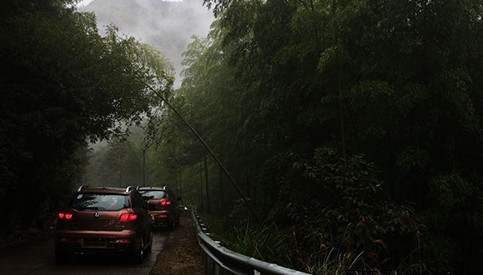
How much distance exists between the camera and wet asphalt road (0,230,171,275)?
25.6 ft

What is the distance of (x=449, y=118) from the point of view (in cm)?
980

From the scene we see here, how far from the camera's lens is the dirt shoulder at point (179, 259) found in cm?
840

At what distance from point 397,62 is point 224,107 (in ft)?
33.8

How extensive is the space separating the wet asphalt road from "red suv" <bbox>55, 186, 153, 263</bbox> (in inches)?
11.6

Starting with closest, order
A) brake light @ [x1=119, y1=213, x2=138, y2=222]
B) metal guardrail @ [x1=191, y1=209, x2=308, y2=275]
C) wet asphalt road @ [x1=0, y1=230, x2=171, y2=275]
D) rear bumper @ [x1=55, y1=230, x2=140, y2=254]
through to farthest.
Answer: metal guardrail @ [x1=191, y1=209, x2=308, y2=275]
wet asphalt road @ [x1=0, y1=230, x2=171, y2=275]
rear bumper @ [x1=55, y1=230, x2=140, y2=254]
brake light @ [x1=119, y1=213, x2=138, y2=222]

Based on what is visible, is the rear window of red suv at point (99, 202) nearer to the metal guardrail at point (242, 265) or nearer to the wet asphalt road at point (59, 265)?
the wet asphalt road at point (59, 265)

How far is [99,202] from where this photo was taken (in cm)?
865

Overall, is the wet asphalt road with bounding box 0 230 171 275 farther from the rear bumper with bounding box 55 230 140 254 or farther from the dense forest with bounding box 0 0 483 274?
the dense forest with bounding box 0 0 483 274

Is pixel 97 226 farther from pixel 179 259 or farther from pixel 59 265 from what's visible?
pixel 179 259

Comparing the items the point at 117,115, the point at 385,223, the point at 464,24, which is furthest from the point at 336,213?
the point at 117,115

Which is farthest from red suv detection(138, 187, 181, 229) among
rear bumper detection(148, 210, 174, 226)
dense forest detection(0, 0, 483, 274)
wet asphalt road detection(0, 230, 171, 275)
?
wet asphalt road detection(0, 230, 171, 275)

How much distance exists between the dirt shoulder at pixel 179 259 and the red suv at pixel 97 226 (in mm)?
743

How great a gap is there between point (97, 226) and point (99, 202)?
1.87 feet

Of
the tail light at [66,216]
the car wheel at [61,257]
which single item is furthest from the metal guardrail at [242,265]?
the car wheel at [61,257]
